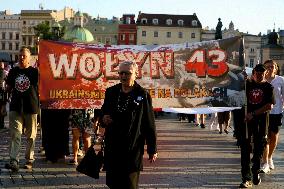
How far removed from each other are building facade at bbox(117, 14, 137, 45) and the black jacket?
9908 cm

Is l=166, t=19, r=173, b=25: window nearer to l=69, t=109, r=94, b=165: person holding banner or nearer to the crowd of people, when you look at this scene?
the crowd of people

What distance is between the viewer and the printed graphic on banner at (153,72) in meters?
9.20

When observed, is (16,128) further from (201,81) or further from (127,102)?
(127,102)

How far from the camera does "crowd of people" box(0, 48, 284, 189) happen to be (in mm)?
5246

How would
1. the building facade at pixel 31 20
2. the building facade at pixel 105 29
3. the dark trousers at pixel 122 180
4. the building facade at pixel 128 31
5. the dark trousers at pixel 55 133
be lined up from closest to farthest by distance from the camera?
the dark trousers at pixel 122 180 → the dark trousers at pixel 55 133 → the building facade at pixel 128 31 → the building facade at pixel 105 29 → the building facade at pixel 31 20

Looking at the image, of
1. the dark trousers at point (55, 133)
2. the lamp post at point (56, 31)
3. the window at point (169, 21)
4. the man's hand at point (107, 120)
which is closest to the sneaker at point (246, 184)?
the man's hand at point (107, 120)

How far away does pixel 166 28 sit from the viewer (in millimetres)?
104562

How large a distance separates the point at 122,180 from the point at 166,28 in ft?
329

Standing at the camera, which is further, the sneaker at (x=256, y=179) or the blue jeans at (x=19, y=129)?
the blue jeans at (x=19, y=129)

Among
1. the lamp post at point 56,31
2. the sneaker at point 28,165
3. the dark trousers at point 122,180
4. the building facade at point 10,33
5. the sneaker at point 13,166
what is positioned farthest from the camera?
the building facade at point 10,33

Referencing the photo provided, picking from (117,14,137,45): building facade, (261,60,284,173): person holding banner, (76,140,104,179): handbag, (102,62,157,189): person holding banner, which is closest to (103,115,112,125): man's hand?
(102,62,157,189): person holding banner

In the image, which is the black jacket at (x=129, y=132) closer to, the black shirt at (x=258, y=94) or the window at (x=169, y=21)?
the black shirt at (x=258, y=94)

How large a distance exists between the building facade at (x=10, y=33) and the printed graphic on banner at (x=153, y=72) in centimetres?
11889

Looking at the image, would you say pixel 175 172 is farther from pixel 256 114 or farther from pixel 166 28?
pixel 166 28
